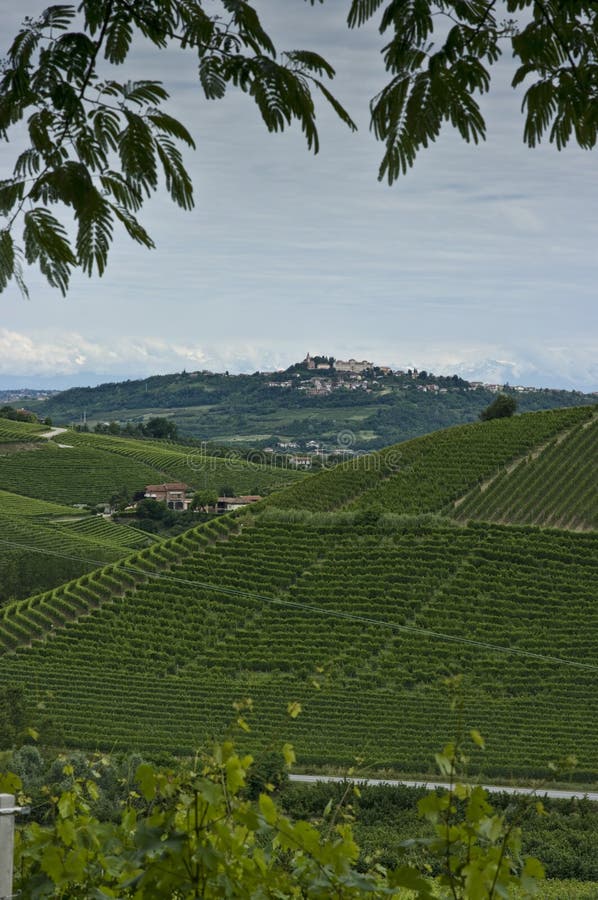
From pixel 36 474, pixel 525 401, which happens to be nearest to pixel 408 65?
pixel 36 474

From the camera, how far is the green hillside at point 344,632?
100 ft

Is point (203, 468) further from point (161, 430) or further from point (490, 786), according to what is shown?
point (490, 786)

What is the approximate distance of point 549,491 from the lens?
46219 millimetres

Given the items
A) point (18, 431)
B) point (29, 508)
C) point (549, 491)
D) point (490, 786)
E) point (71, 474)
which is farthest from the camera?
point (18, 431)

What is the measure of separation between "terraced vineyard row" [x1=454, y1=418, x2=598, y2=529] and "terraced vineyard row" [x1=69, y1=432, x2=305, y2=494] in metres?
36.2

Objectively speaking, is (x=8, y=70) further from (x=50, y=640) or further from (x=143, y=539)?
(x=143, y=539)

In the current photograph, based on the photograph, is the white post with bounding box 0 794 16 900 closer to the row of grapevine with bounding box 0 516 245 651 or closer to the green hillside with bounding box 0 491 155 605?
the row of grapevine with bounding box 0 516 245 651

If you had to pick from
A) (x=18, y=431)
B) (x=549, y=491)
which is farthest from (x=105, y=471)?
(x=549, y=491)

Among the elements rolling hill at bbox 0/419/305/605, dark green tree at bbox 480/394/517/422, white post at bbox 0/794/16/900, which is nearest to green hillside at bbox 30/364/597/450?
rolling hill at bbox 0/419/305/605

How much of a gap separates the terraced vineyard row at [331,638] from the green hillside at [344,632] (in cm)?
8

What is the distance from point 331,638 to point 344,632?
0.71 metres

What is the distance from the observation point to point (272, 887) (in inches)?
82.9

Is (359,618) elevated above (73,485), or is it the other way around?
(73,485)

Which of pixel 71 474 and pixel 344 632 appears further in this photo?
pixel 71 474
